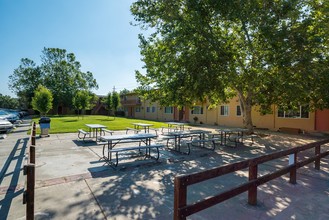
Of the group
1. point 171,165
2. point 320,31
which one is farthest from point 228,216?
point 320,31

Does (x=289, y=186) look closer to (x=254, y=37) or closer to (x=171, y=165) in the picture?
(x=171, y=165)

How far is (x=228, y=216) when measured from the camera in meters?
3.69

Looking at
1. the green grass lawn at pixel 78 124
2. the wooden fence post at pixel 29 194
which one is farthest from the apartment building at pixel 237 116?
the wooden fence post at pixel 29 194

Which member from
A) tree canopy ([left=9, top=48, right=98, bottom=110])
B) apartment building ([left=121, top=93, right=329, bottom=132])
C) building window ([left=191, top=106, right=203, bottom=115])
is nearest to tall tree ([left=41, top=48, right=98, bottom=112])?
Answer: tree canopy ([left=9, top=48, right=98, bottom=110])

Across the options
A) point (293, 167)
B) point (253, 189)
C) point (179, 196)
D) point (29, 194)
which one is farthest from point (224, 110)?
point (29, 194)

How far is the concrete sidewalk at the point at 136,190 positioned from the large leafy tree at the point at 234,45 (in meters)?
4.04

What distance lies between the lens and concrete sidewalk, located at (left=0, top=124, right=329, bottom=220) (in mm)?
3775

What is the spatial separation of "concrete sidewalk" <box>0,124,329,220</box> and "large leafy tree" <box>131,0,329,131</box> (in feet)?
13.3

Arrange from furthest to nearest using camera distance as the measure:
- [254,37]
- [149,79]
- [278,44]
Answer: [149,79], [254,37], [278,44]

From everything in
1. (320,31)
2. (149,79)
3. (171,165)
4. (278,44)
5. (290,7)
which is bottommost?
(171,165)

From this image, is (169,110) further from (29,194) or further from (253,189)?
(29,194)

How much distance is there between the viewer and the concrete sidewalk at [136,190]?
3775 mm

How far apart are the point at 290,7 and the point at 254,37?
203cm

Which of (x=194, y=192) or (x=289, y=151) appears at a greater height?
(x=289, y=151)
